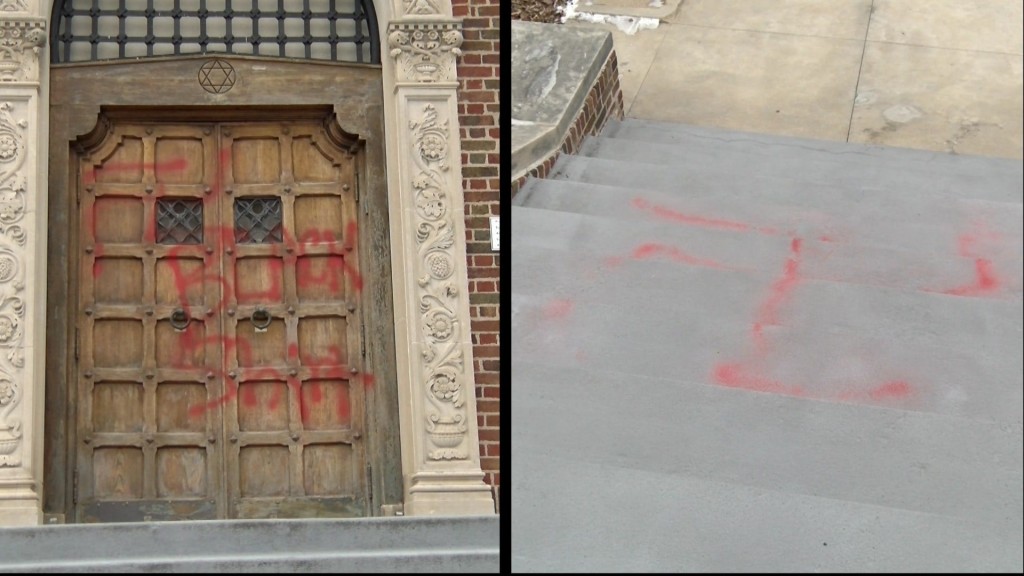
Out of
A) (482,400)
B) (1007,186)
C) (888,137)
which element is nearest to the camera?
(1007,186)

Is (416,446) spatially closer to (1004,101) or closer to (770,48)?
(770,48)

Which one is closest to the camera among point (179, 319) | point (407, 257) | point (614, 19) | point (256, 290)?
point (407, 257)

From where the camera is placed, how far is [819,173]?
6.75 metres

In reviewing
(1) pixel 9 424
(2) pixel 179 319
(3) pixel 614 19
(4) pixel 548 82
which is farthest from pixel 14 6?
(3) pixel 614 19

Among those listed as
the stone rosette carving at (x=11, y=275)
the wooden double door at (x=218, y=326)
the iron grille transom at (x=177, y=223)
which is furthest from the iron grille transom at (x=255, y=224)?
the stone rosette carving at (x=11, y=275)

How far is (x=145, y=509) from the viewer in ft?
25.9

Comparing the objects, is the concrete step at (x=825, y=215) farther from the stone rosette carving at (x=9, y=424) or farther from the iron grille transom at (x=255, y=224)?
the stone rosette carving at (x=9, y=424)

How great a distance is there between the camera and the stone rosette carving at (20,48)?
7.92 meters

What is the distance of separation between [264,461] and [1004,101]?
445cm

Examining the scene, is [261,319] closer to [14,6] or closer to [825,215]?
[14,6]

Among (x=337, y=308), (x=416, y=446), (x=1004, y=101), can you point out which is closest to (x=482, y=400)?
(x=416, y=446)

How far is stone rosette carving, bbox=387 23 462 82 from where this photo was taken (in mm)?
8188

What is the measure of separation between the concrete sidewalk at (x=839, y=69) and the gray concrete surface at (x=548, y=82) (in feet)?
1.86

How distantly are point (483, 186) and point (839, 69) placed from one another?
6.87 feet
